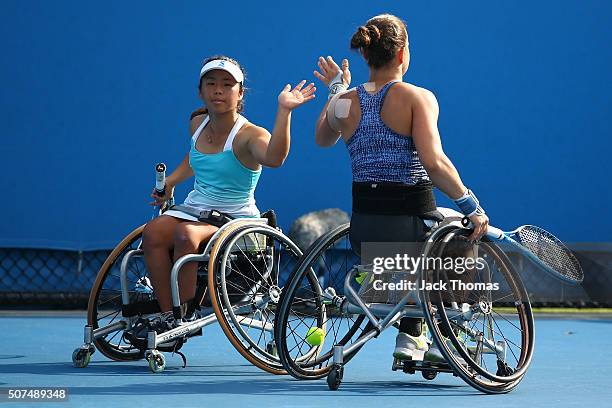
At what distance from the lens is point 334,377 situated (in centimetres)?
356

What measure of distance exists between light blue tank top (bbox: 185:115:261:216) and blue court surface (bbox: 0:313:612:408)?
0.52 meters

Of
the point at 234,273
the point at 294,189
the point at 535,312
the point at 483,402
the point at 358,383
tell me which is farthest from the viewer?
the point at 535,312

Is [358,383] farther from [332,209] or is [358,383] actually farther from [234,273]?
[332,209]

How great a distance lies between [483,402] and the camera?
3.38 metres

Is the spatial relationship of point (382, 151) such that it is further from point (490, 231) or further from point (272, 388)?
point (272, 388)

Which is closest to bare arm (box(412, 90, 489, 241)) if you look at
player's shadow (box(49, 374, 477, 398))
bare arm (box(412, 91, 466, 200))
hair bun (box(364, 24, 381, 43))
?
bare arm (box(412, 91, 466, 200))

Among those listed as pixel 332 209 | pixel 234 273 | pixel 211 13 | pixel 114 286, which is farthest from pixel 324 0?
pixel 234 273

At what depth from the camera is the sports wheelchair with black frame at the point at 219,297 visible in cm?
389

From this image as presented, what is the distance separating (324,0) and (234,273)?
2359mm

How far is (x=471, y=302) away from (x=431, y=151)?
48 cm

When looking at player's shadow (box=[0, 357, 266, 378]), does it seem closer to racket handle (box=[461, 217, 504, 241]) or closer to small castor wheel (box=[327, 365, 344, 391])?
small castor wheel (box=[327, 365, 344, 391])

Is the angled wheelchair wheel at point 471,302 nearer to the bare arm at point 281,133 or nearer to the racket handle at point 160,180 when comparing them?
the bare arm at point 281,133

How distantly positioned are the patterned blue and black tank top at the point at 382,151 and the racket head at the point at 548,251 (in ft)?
1.25

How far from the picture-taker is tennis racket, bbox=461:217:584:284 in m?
3.73
